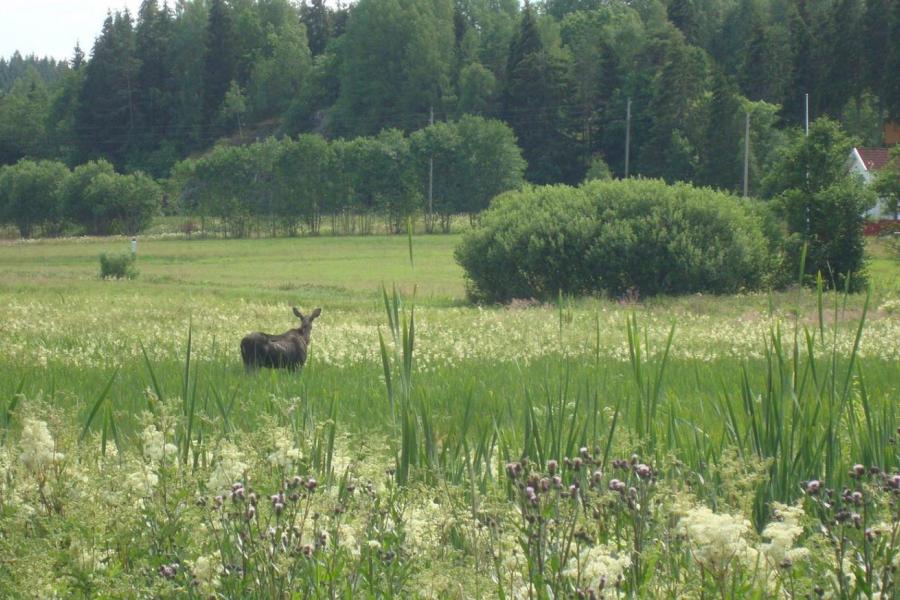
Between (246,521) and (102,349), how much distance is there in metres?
13.3

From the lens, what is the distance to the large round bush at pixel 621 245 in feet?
103

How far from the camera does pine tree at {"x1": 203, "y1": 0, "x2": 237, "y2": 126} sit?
14675 cm

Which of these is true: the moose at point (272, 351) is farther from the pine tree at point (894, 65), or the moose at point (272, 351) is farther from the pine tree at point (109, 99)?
the pine tree at point (109, 99)

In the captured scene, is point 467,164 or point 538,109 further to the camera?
point 538,109

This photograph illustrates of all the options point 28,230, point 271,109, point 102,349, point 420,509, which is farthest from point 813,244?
point 271,109

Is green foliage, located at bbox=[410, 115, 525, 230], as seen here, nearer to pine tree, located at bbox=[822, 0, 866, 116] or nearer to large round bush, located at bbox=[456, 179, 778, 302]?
pine tree, located at bbox=[822, 0, 866, 116]

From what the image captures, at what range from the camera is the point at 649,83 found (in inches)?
3942

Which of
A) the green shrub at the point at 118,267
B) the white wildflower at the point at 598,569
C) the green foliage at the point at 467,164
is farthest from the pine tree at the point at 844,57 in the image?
the white wildflower at the point at 598,569

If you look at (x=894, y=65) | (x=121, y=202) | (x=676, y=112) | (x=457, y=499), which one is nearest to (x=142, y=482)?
(x=457, y=499)

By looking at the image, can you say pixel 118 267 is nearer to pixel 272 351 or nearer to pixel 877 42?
pixel 272 351

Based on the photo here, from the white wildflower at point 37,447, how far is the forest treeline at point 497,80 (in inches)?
2675

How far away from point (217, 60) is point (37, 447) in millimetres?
152688

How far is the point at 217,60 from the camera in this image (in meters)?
150

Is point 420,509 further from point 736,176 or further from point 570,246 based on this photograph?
point 736,176
